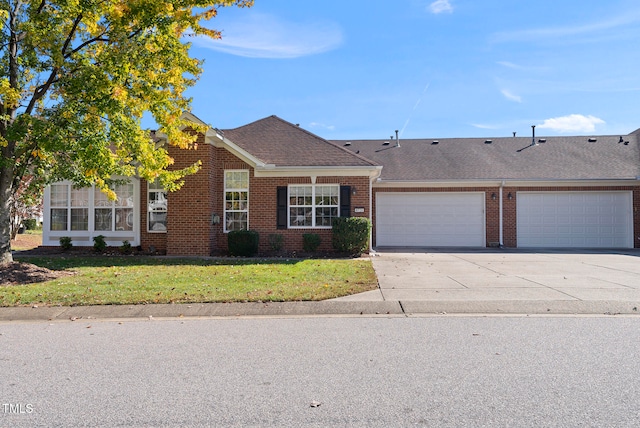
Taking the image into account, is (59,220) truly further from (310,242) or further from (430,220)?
(430,220)

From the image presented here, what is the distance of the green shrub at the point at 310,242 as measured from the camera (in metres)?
15.6

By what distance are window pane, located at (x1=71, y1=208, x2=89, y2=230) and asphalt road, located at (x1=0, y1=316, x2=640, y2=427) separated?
34.1 feet

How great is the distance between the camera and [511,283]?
9.64m

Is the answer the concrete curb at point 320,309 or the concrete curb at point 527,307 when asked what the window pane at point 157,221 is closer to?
the concrete curb at point 320,309

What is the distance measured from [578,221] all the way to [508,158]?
410cm

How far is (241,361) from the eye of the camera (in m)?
4.95

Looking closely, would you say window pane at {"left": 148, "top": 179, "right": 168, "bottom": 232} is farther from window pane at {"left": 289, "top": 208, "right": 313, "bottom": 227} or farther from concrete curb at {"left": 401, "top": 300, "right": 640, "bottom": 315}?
concrete curb at {"left": 401, "top": 300, "right": 640, "bottom": 315}

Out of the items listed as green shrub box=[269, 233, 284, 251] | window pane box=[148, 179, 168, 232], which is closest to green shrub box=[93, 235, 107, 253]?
window pane box=[148, 179, 168, 232]

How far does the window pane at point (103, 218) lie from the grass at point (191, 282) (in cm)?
240

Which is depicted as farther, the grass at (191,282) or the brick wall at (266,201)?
the brick wall at (266,201)

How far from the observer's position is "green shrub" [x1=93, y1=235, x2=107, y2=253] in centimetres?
1565

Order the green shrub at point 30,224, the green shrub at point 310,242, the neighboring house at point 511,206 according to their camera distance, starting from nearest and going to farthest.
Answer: the green shrub at point 310,242, the neighboring house at point 511,206, the green shrub at point 30,224

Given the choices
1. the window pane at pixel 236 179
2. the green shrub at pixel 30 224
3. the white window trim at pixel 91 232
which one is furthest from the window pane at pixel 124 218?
the green shrub at pixel 30 224

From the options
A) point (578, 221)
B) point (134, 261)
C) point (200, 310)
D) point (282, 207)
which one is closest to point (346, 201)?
point (282, 207)
